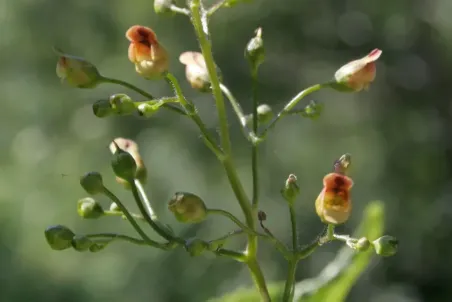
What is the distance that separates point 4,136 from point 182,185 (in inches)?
56.8

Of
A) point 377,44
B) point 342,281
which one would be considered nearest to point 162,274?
point 377,44

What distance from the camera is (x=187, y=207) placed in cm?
113

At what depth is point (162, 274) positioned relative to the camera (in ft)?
14.1

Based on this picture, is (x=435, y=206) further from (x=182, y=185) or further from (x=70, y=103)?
(x=70, y=103)

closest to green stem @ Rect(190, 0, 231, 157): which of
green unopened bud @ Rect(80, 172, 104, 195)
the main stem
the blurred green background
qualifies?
the main stem

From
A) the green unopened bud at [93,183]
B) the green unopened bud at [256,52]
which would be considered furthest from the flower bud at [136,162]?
the green unopened bud at [256,52]

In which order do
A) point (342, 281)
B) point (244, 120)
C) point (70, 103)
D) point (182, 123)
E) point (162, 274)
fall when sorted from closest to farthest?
point (244, 120)
point (342, 281)
point (162, 274)
point (182, 123)
point (70, 103)

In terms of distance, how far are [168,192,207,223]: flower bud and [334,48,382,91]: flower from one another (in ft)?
1.05

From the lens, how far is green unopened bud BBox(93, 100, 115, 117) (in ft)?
3.76

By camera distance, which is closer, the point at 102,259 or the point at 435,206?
the point at 102,259

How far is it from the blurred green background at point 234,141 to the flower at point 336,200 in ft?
9.50

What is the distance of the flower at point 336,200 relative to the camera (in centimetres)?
115

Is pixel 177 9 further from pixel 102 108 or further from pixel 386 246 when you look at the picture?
pixel 386 246

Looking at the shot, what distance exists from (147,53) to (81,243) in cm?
29
